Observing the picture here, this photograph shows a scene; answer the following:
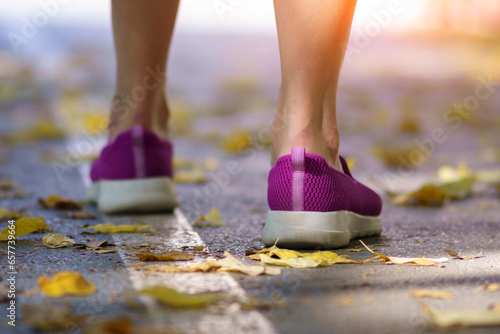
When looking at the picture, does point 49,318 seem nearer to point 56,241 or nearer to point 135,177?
point 56,241

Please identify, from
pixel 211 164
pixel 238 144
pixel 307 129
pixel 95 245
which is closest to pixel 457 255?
pixel 307 129

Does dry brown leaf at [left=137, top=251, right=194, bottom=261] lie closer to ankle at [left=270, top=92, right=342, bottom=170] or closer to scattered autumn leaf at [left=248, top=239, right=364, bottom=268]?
scattered autumn leaf at [left=248, top=239, right=364, bottom=268]

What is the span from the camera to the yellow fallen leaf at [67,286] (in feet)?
3.24

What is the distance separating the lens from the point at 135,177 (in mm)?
1916

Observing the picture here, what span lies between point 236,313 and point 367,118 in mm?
4347

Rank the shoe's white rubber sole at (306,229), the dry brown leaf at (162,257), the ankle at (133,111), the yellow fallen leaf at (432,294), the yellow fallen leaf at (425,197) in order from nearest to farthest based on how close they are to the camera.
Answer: the yellow fallen leaf at (432,294)
the dry brown leaf at (162,257)
the shoe's white rubber sole at (306,229)
the ankle at (133,111)
the yellow fallen leaf at (425,197)

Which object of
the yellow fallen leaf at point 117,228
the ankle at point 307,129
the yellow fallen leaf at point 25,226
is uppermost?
the ankle at point 307,129

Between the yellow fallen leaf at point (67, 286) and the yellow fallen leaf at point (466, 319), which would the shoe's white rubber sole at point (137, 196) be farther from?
the yellow fallen leaf at point (466, 319)

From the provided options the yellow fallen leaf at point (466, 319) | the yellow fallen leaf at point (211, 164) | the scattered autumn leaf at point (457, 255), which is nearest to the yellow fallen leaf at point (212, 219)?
the scattered autumn leaf at point (457, 255)

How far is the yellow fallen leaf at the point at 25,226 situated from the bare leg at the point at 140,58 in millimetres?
562

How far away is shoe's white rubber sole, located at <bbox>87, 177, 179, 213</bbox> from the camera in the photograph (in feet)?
6.19

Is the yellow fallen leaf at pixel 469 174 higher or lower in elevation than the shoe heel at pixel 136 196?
lower

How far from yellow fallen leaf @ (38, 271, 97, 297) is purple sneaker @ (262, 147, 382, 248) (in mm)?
508

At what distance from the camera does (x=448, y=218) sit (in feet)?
6.24
